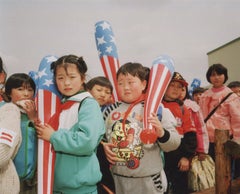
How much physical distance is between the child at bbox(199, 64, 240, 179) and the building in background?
592 cm

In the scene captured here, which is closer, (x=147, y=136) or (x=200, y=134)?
(x=147, y=136)

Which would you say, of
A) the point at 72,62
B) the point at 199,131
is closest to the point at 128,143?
the point at 72,62

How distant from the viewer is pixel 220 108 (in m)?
2.78

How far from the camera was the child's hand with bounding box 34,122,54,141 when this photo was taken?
132cm

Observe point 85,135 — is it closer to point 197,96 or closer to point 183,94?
point 183,94

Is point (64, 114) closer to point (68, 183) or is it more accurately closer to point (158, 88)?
point (68, 183)

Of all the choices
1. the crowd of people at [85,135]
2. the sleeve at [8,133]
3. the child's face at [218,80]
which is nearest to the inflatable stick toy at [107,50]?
the crowd of people at [85,135]

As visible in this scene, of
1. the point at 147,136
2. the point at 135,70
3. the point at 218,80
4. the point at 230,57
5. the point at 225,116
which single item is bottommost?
the point at 147,136

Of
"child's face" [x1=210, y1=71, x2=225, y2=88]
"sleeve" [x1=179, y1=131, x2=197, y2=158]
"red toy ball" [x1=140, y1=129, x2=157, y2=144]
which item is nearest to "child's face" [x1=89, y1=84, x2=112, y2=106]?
"sleeve" [x1=179, y1=131, x2=197, y2=158]

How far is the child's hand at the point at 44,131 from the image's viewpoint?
1.32 metres

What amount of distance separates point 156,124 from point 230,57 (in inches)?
365

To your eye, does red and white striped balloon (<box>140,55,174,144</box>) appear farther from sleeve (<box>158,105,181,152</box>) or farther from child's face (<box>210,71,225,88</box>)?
child's face (<box>210,71,225,88</box>)

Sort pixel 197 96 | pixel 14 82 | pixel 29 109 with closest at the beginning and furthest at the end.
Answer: pixel 29 109
pixel 14 82
pixel 197 96

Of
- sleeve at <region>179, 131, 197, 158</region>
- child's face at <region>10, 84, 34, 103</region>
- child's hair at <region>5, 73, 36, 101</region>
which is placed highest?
child's hair at <region>5, 73, 36, 101</region>
